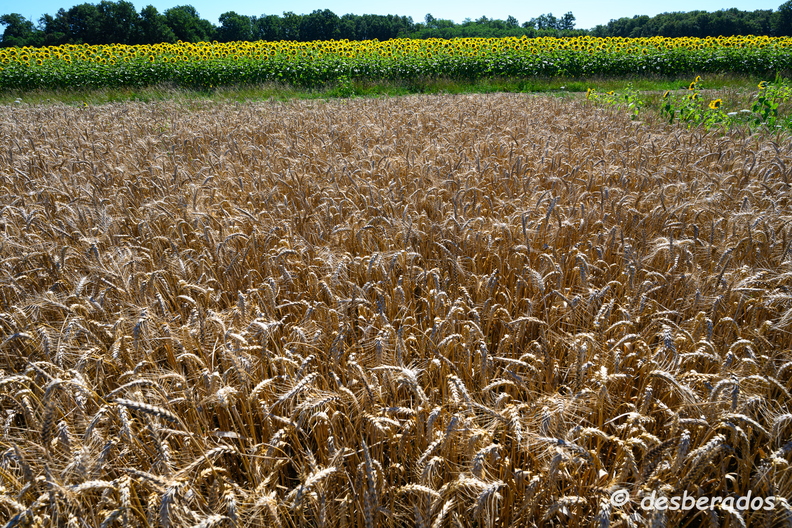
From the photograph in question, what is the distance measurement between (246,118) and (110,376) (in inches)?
276

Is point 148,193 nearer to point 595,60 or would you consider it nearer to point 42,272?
point 42,272

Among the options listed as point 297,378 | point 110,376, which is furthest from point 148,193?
point 297,378

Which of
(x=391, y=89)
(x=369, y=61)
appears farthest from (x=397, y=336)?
(x=369, y=61)

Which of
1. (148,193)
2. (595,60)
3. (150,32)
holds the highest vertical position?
(150,32)

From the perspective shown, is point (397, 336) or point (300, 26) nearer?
point (397, 336)

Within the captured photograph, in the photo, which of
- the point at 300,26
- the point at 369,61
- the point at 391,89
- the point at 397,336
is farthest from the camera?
the point at 300,26

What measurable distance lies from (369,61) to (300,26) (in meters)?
47.6

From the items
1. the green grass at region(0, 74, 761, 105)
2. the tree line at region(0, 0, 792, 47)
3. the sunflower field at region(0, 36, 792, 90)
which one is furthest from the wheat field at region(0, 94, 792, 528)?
the tree line at region(0, 0, 792, 47)

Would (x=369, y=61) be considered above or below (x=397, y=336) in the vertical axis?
above

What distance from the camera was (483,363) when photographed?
1.64 m

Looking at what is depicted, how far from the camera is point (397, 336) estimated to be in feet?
5.50

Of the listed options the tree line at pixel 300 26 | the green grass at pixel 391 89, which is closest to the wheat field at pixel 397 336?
the green grass at pixel 391 89

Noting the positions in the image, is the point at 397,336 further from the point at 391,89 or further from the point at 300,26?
the point at 300,26

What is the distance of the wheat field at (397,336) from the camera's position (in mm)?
1354
